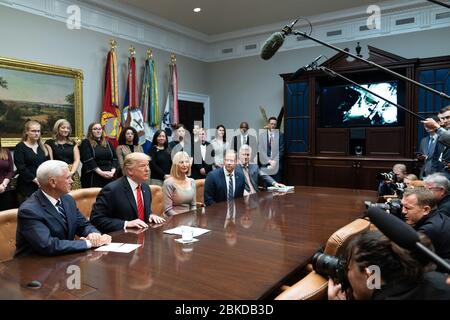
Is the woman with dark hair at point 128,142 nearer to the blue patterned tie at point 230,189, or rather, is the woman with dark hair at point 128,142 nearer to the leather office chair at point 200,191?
the leather office chair at point 200,191

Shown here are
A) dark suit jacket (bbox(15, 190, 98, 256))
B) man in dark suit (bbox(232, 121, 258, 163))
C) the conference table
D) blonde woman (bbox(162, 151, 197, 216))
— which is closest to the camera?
the conference table

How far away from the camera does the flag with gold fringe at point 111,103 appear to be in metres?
5.43

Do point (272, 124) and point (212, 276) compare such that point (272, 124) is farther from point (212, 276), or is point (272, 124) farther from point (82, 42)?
point (212, 276)

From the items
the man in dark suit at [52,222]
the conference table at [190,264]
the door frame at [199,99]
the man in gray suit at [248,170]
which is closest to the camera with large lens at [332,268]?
the conference table at [190,264]

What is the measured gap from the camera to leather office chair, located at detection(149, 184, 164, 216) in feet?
9.57

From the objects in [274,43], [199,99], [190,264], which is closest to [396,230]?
[190,264]

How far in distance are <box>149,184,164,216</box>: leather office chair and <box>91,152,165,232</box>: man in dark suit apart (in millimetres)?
310

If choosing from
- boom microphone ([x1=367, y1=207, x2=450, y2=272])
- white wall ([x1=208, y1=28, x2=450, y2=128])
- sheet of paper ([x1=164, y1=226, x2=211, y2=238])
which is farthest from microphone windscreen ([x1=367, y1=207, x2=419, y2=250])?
white wall ([x1=208, y1=28, x2=450, y2=128])

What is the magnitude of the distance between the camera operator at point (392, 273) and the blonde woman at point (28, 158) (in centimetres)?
370

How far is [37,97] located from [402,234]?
5.07 m

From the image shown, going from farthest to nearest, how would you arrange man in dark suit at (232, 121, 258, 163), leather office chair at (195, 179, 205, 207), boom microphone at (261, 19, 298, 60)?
man in dark suit at (232, 121, 258, 163), leather office chair at (195, 179, 205, 207), boom microphone at (261, 19, 298, 60)

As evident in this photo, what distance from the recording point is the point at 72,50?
524 centimetres

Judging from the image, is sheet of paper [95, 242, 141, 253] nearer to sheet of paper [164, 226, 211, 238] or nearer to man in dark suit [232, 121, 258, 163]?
sheet of paper [164, 226, 211, 238]
